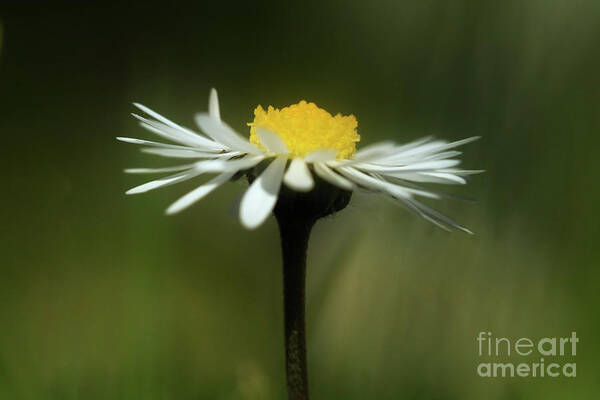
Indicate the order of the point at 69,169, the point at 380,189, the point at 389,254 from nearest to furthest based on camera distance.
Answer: the point at 380,189, the point at 389,254, the point at 69,169

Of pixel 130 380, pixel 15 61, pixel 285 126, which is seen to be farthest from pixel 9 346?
pixel 15 61

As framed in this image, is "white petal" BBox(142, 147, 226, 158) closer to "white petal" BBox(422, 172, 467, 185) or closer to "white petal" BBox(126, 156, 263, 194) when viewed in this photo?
"white petal" BBox(126, 156, 263, 194)

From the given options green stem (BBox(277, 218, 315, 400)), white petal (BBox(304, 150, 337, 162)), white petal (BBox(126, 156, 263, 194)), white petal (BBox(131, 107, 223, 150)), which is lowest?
green stem (BBox(277, 218, 315, 400))

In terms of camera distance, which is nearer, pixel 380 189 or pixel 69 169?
pixel 380 189

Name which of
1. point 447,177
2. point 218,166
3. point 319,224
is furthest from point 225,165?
point 319,224

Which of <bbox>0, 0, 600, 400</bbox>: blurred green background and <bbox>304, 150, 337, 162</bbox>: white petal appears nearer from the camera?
<bbox>304, 150, 337, 162</bbox>: white petal

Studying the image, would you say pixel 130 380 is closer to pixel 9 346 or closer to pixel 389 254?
pixel 9 346

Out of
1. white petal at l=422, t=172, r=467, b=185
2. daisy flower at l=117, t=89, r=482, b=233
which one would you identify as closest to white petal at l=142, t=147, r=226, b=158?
daisy flower at l=117, t=89, r=482, b=233
